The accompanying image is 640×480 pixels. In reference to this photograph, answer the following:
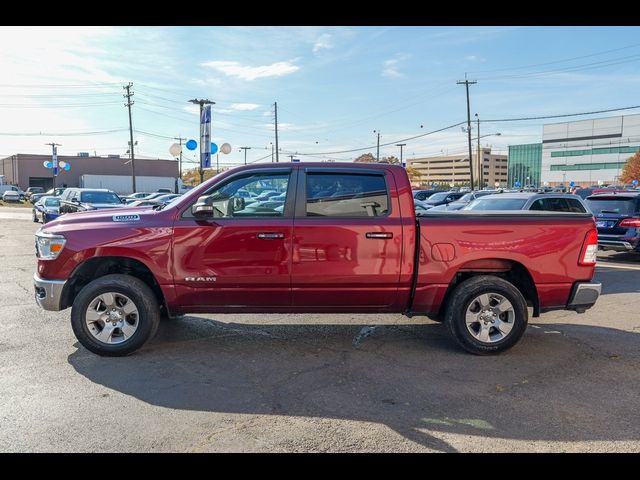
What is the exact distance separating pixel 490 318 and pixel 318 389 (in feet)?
6.89

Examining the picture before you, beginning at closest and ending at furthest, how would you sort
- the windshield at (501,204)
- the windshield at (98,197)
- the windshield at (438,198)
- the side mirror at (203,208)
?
the side mirror at (203,208) < the windshield at (501,204) < the windshield at (98,197) < the windshield at (438,198)

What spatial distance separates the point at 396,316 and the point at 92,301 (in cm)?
392

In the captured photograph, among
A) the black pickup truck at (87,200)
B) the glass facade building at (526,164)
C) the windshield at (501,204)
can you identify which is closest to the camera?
the windshield at (501,204)

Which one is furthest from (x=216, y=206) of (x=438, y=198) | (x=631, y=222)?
(x=438, y=198)

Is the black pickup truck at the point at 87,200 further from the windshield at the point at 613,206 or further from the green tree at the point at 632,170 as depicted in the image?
the green tree at the point at 632,170

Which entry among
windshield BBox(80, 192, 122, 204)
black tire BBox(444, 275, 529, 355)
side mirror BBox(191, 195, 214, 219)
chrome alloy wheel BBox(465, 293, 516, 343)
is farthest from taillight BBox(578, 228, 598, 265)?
windshield BBox(80, 192, 122, 204)

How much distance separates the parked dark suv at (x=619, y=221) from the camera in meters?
11.3

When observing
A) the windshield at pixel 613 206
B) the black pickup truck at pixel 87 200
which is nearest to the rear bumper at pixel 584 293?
the windshield at pixel 613 206

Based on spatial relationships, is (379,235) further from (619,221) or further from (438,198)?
(438,198)

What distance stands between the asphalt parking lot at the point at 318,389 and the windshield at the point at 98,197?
1286cm

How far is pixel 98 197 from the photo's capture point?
61.0ft

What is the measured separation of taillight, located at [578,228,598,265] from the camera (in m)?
5.07
